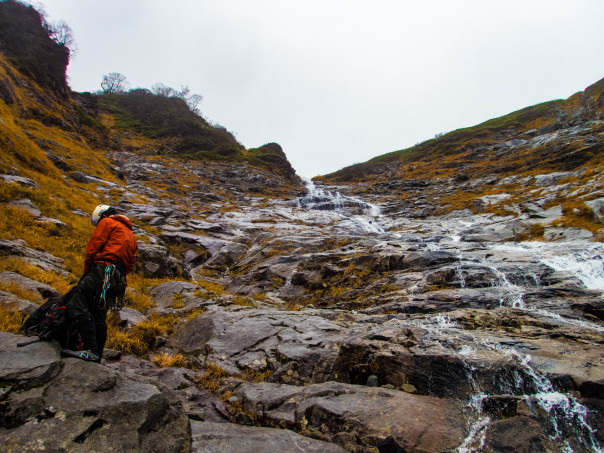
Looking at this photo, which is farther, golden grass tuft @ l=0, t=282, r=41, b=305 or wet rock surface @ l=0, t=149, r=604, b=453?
golden grass tuft @ l=0, t=282, r=41, b=305

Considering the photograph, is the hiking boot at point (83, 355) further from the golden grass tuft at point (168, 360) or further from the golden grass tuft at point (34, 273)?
the golden grass tuft at point (34, 273)

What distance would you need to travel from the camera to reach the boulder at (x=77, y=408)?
117 inches

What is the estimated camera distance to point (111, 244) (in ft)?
16.6

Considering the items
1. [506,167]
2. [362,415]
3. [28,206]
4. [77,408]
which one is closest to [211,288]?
[28,206]

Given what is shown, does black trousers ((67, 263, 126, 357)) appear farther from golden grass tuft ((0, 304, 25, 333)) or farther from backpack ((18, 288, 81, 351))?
golden grass tuft ((0, 304, 25, 333))

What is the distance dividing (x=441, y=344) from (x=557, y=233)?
50.8ft

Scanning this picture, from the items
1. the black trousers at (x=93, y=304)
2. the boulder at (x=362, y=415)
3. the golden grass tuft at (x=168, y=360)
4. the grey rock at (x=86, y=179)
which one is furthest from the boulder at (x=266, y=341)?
the grey rock at (x=86, y=179)

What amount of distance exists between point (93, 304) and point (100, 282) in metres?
0.36

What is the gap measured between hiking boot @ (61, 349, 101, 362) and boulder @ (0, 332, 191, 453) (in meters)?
0.13

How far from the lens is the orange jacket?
494 centimetres

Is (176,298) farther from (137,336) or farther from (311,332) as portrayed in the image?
(311,332)

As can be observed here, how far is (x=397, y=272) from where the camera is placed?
43.5 feet

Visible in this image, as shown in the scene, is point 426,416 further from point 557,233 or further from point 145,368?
point 557,233

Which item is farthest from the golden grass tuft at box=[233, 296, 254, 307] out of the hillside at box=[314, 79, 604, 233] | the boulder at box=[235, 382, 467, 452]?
the hillside at box=[314, 79, 604, 233]
